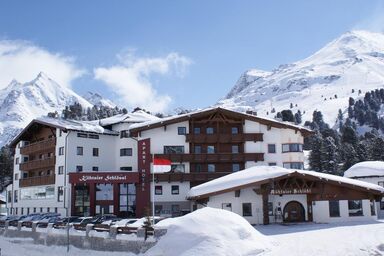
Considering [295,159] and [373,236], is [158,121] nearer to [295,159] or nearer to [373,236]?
[295,159]

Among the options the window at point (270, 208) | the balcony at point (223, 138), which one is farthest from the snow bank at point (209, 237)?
the balcony at point (223, 138)

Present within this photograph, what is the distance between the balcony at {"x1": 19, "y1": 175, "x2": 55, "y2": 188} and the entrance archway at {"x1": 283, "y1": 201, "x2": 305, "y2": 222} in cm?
2973

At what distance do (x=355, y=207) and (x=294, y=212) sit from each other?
5541 mm

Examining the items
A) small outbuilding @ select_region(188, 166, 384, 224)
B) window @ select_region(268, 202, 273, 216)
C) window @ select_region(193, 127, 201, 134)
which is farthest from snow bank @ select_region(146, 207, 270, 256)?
window @ select_region(193, 127, 201, 134)

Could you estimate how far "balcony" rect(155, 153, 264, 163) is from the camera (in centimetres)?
5866

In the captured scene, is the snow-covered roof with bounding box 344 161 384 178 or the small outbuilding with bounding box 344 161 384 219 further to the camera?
the snow-covered roof with bounding box 344 161 384 178

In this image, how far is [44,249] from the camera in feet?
131

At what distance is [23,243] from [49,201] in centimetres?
1931

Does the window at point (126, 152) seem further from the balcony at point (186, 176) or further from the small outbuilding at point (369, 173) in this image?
the small outbuilding at point (369, 173)

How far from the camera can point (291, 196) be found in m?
46.7

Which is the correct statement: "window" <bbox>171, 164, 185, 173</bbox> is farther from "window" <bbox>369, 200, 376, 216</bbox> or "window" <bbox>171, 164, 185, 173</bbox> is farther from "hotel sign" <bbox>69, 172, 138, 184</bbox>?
"window" <bbox>369, 200, 376, 216</bbox>

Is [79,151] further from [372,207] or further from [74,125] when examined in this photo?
[372,207]

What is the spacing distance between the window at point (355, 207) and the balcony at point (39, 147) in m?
36.3

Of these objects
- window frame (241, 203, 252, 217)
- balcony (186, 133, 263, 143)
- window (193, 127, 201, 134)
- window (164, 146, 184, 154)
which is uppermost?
window (193, 127, 201, 134)
